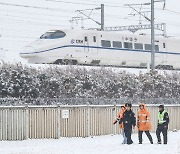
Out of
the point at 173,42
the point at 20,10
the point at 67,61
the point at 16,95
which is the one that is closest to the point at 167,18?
the point at 20,10

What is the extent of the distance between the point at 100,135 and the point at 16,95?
453cm

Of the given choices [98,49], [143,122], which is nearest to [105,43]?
[98,49]

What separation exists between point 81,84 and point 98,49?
10135mm

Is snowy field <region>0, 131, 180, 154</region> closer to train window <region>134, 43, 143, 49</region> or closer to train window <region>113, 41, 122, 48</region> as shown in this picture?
train window <region>113, 41, 122, 48</region>

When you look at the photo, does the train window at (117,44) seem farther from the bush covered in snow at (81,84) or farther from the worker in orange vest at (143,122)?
the worker in orange vest at (143,122)

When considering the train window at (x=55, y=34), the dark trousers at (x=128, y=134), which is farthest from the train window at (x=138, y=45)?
the dark trousers at (x=128, y=134)

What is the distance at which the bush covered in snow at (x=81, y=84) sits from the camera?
2980 centimetres

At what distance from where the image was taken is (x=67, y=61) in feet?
130

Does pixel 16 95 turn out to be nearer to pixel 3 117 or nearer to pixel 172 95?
pixel 3 117

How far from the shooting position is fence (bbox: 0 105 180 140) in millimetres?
25719

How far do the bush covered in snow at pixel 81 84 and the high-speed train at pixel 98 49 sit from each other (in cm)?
545

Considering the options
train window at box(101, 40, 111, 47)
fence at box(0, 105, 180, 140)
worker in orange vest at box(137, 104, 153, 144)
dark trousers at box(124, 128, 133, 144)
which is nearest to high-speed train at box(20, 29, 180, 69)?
train window at box(101, 40, 111, 47)

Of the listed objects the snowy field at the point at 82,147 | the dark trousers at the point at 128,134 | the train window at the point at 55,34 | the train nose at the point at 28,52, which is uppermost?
the train window at the point at 55,34

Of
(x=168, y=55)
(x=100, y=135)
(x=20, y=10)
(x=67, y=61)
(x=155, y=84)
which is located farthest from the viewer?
(x=20, y=10)
